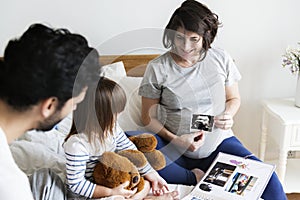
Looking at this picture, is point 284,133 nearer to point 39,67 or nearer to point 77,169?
point 77,169

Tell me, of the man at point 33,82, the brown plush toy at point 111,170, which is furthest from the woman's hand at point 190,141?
the man at point 33,82

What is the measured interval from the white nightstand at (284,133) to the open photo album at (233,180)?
0.56m

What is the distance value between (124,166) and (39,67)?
1.99 feet

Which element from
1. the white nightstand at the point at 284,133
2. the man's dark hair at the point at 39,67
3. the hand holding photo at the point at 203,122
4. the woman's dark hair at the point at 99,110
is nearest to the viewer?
the man's dark hair at the point at 39,67

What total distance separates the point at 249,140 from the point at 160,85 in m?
1.01

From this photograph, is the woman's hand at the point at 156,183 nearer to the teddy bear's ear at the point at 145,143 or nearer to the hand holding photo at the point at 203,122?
the teddy bear's ear at the point at 145,143

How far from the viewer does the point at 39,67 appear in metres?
1.00

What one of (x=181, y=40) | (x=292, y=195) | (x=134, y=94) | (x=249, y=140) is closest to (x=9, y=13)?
(x=134, y=94)

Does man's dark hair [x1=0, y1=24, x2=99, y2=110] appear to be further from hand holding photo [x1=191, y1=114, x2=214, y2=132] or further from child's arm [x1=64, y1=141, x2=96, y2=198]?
hand holding photo [x1=191, y1=114, x2=214, y2=132]

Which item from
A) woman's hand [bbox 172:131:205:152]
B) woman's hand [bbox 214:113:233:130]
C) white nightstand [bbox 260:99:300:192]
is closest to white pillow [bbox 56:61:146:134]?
woman's hand [bbox 172:131:205:152]

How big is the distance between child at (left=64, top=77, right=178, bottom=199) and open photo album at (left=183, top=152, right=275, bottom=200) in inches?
10.2

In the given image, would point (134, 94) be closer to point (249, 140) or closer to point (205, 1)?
point (205, 1)

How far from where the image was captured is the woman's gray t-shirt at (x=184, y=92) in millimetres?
1865

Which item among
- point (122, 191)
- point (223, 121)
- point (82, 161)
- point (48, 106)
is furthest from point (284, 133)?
point (48, 106)
